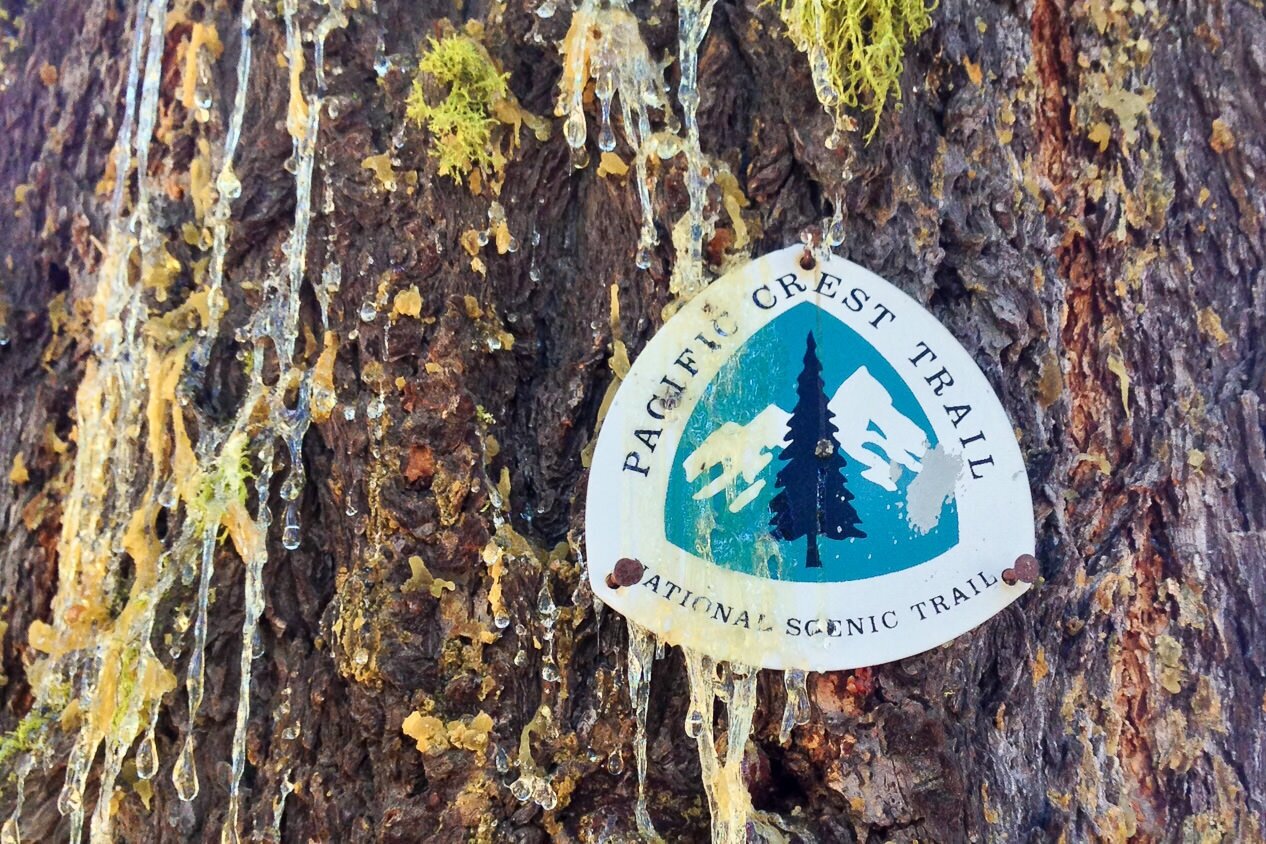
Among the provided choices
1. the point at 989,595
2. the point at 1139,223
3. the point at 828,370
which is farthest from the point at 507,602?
the point at 1139,223

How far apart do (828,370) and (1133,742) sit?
768mm

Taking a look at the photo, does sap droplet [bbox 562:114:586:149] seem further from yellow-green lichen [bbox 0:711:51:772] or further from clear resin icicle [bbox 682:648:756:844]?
yellow-green lichen [bbox 0:711:51:772]

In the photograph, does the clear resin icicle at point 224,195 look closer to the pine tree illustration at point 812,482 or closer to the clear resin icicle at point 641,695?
the clear resin icicle at point 641,695

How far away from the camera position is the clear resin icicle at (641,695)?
4.81 feet

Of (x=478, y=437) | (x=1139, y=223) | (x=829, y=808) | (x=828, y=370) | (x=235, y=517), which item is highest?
(x=1139, y=223)

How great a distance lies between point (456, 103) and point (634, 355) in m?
0.53

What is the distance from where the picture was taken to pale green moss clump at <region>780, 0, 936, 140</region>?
1.57 metres

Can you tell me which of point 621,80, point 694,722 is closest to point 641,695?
point 694,722

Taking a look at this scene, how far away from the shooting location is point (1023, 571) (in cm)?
148

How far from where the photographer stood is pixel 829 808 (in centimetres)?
147

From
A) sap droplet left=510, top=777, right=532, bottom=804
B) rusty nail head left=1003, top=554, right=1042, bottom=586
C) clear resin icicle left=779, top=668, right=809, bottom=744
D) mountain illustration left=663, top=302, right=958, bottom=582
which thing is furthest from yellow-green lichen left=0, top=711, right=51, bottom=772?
rusty nail head left=1003, top=554, right=1042, bottom=586

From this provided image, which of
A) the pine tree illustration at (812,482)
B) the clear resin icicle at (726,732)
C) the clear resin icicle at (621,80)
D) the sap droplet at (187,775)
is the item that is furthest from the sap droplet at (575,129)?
the sap droplet at (187,775)

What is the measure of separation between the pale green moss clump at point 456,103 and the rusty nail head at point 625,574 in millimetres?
709

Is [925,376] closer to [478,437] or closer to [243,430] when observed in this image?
[478,437]
